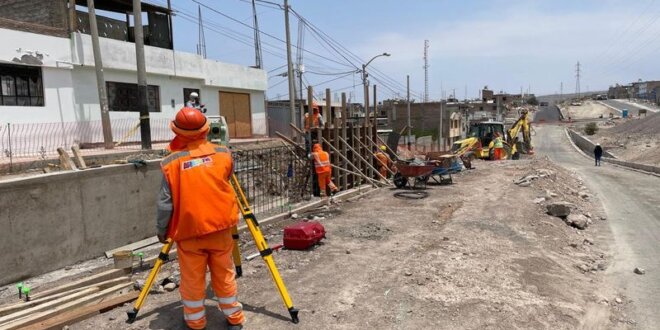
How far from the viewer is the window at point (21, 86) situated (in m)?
13.9

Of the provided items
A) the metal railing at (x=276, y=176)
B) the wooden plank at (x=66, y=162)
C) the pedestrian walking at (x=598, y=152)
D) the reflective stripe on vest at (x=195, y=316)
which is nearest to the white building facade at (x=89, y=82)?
the wooden plank at (x=66, y=162)

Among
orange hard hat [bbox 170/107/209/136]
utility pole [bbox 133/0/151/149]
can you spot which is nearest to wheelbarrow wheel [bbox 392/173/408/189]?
utility pole [bbox 133/0/151/149]

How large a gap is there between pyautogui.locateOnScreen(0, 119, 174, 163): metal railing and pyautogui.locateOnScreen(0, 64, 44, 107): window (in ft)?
2.40

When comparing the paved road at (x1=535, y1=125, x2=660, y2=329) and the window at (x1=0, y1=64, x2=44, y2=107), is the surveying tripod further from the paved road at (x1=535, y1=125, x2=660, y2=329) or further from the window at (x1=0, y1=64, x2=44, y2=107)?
the window at (x1=0, y1=64, x2=44, y2=107)

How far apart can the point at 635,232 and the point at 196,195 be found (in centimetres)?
1065

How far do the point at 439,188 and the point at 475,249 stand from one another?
20.4 ft

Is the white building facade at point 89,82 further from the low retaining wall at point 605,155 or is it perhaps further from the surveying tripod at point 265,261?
the low retaining wall at point 605,155

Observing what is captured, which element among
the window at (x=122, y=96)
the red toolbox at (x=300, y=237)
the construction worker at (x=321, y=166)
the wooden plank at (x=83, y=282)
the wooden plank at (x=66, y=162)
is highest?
the window at (x=122, y=96)

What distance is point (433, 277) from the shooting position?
5.76 metres

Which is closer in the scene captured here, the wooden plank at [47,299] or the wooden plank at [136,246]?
the wooden plank at [47,299]

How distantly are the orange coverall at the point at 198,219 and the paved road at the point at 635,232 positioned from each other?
16.1 feet

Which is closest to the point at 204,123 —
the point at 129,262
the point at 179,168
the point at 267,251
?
the point at 179,168

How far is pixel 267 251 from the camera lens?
4.51 metres

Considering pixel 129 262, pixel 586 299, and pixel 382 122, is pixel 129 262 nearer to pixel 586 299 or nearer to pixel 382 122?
pixel 586 299
